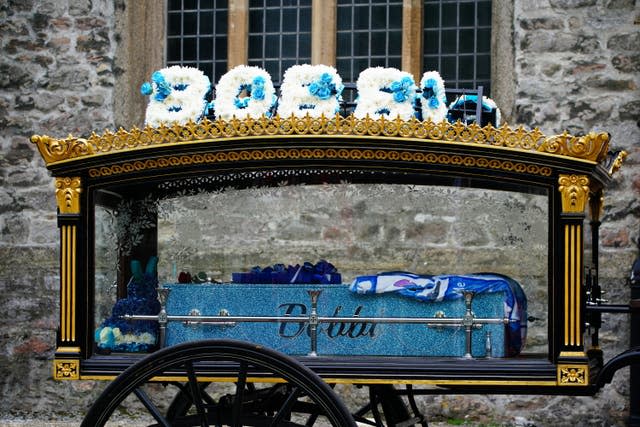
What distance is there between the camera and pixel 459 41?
1091cm

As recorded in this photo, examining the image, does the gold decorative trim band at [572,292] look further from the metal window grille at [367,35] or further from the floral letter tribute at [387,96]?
the metal window grille at [367,35]

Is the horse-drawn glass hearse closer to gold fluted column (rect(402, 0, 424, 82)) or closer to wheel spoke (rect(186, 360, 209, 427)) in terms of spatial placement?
wheel spoke (rect(186, 360, 209, 427))

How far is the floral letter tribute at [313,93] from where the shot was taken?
629cm

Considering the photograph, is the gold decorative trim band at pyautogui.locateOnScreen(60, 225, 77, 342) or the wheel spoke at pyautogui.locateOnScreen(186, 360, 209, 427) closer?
the wheel spoke at pyautogui.locateOnScreen(186, 360, 209, 427)

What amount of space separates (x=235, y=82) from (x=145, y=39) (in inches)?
193

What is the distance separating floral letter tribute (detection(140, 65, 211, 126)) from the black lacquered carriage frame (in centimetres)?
23

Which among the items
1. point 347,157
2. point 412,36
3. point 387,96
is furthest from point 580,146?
point 412,36

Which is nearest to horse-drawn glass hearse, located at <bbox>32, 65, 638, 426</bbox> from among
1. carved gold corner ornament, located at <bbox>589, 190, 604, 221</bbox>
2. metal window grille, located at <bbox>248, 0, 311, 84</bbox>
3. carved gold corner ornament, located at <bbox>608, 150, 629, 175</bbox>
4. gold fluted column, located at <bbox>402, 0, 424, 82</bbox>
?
carved gold corner ornament, located at <bbox>608, 150, 629, 175</bbox>

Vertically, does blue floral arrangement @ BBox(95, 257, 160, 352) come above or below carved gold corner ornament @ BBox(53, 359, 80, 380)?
above

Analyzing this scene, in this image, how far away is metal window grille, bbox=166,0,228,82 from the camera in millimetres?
11242

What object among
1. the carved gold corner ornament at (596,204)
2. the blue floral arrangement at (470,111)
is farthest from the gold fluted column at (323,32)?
the carved gold corner ornament at (596,204)

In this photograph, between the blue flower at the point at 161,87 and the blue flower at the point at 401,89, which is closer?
the blue flower at the point at 401,89

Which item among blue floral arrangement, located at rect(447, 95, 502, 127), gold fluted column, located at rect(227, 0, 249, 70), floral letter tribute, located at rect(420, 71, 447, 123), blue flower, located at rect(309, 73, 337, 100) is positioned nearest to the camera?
blue flower, located at rect(309, 73, 337, 100)

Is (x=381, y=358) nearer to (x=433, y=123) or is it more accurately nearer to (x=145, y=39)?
(x=433, y=123)
